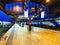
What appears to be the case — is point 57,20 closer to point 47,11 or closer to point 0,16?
point 47,11

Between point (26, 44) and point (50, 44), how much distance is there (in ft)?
3.62

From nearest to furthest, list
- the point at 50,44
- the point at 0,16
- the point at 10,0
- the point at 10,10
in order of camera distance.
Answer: the point at 50,44 → the point at 0,16 → the point at 10,0 → the point at 10,10

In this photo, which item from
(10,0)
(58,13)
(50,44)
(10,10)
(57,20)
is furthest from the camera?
(10,10)

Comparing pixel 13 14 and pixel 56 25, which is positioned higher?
pixel 13 14

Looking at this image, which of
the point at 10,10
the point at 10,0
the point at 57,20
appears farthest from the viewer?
the point at 10,10

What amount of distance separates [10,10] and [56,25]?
26.3m

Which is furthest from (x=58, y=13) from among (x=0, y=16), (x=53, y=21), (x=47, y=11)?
(x=0, y=16)

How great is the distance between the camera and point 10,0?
3484 centimetres

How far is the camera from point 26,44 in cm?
605

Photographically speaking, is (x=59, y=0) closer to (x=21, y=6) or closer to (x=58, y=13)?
(x=58, y=13)

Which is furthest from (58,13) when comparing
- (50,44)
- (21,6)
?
(21,6)

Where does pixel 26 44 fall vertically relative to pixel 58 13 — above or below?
below

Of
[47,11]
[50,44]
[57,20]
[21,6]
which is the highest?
[21,6]

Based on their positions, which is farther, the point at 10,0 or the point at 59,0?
the point at 10,0
